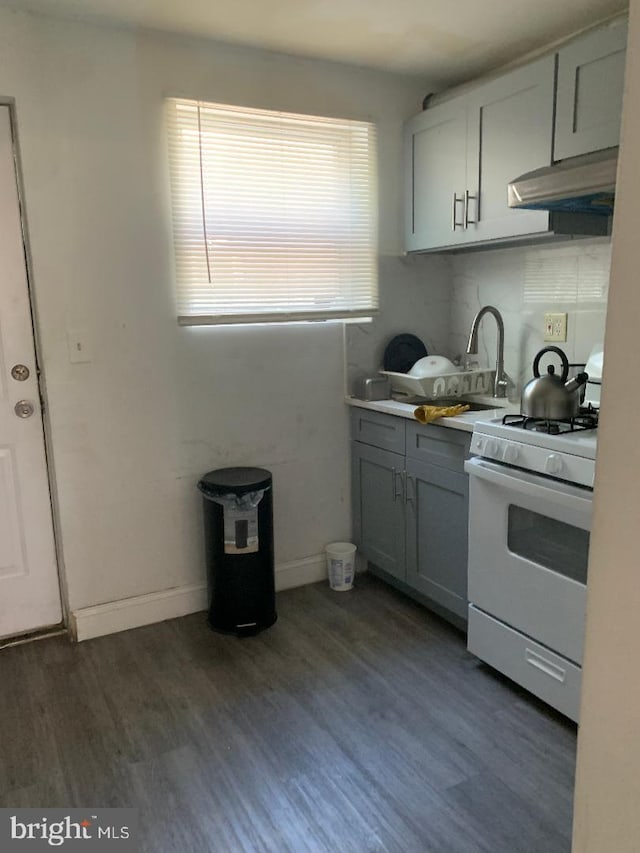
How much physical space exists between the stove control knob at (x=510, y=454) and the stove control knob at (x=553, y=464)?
125 millimetres

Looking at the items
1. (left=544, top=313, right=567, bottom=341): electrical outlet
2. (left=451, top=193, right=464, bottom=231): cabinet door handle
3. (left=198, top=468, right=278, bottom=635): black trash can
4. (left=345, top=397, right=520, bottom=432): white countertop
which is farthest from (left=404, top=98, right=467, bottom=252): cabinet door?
(left=198, top=468, right=278, bottom=635): black trash can

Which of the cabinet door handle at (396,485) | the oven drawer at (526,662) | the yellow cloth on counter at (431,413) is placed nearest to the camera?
the oven drawer at (526,662)

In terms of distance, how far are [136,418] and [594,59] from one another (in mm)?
2129

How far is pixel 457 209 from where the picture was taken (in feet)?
9.20

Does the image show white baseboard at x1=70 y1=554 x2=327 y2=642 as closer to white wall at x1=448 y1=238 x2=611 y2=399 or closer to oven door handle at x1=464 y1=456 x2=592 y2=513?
oven door handle at x1=464 y1=456 x2=592 y2=513

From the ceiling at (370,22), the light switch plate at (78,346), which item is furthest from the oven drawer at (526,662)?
the ceiling at (370,22)

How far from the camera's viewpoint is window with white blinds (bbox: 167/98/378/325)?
2693mm

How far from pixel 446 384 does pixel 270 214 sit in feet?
3.57

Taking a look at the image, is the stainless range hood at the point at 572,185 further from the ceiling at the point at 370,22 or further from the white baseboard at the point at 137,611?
the white baseboard at the point at 137,611

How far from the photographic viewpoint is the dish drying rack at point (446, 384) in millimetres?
2936

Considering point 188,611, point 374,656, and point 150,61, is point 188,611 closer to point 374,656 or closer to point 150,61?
point 374,656

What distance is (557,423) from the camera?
224 centimetres
